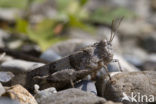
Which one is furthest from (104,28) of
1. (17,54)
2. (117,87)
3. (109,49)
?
(117,87)

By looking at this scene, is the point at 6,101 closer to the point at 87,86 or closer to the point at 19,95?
the point at 19,95

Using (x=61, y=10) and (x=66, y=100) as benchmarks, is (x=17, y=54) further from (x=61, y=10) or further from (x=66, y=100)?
(x=61, y=10)

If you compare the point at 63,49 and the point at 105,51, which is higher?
the point at 105,51

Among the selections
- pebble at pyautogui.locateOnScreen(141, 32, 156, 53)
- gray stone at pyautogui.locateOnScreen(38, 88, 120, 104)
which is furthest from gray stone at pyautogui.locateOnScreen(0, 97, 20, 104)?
pebble at pyautogui.locateOnScreen(141, 32, 156, 53)

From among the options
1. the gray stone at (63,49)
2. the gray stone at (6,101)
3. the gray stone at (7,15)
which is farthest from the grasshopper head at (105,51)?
the gray stone at (7,15)

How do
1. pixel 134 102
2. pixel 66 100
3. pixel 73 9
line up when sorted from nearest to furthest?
pixel 66 100 < pixel 134 102 < pixel 73 9

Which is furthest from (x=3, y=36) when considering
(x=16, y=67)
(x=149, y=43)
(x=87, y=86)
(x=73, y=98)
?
(x=73, y=98)

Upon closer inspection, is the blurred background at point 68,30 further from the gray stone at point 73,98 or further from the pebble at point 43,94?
the gray stone at point 73,98

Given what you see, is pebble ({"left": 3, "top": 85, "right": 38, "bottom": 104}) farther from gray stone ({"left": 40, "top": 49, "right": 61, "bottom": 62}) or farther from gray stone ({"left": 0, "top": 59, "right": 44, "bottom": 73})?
gray stone ({"left": 40, "top": 49, "right": 61, "bottom": 62})
